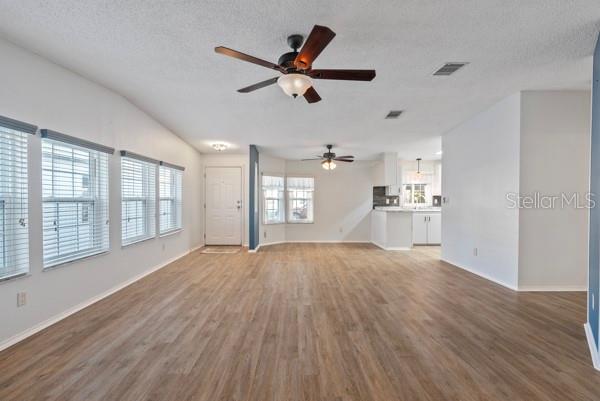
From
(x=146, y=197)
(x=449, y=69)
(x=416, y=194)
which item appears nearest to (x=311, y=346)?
(x=449, y=69)

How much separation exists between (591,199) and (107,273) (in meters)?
5.09

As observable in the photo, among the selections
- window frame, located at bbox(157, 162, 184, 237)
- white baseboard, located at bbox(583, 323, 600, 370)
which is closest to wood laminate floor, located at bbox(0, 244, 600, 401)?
white baseboard, located at bbox(583, 323, 600, 370)

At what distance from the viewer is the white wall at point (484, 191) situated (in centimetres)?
372

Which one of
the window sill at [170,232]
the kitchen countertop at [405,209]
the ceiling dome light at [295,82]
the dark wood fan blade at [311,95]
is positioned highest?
the dark wood fan blade at [311,95]

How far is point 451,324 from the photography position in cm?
267

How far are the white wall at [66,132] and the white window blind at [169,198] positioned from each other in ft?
1.91

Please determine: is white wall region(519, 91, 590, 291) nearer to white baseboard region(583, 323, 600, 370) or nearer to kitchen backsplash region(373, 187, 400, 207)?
white baseboard region(583, 323, 600, 370)

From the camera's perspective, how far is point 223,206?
297 inches

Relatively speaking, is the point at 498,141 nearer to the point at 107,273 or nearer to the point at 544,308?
the point at 544,308

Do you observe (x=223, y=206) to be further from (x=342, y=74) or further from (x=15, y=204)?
(x=342, y=74)

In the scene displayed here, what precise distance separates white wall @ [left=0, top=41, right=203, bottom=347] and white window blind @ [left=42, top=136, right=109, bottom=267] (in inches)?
3.8

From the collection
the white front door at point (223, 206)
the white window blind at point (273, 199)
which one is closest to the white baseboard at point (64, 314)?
the white front door at point (223, 206)

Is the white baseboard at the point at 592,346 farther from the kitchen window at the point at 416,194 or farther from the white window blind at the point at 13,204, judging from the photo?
the kitchen window at the point at 416,194

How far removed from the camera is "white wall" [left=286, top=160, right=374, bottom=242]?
27.2 ft
